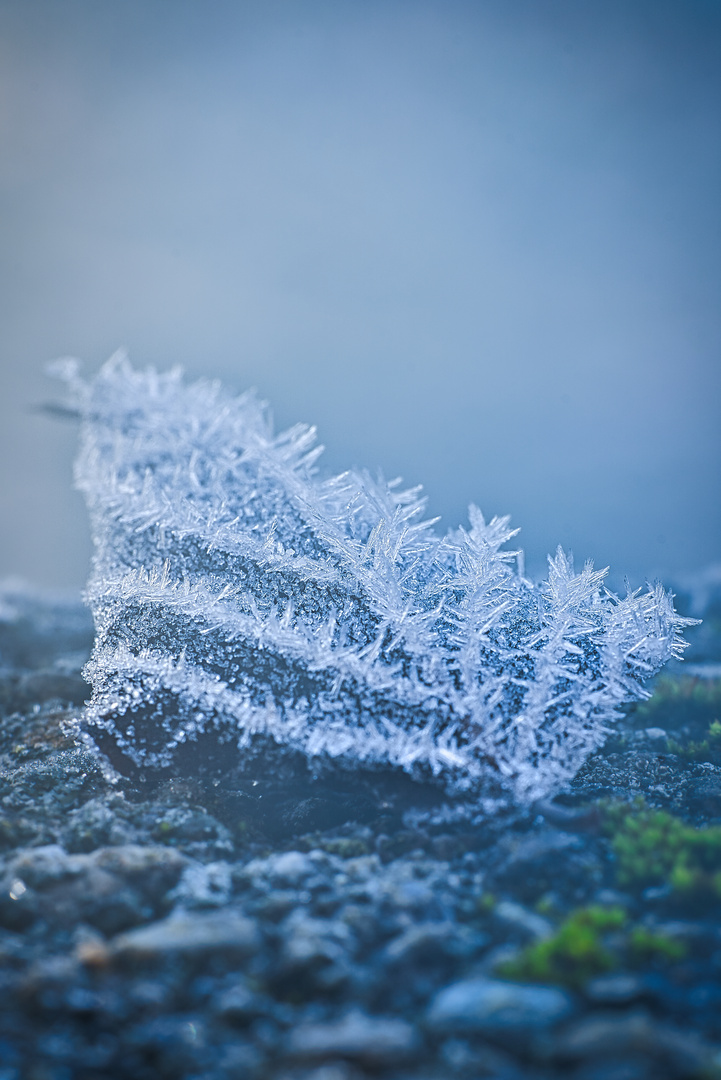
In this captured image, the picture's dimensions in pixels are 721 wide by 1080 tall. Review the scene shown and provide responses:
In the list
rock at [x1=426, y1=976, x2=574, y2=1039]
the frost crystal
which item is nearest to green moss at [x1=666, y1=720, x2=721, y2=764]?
the frost crystal

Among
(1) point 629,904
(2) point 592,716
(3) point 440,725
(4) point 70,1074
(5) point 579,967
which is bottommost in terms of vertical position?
(4) point 70,1074

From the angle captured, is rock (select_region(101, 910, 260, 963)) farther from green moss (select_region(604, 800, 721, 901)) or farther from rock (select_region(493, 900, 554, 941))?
green moss (select_region(604, 800, 721, 901))

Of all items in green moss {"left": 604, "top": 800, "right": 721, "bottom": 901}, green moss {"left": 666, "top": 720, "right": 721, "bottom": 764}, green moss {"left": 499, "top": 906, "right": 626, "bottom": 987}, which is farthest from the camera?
green moss {"left": 666, "top": 720, "right": 721, "bottom": 764}

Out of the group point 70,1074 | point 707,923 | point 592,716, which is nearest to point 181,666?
point 70,1074

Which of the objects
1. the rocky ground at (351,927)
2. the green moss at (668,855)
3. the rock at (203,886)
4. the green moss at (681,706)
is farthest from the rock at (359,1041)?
the green moss at (681,706)

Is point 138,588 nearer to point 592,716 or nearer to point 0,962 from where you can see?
point 0,962

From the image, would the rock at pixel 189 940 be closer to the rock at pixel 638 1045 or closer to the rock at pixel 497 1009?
the rock at pixel 497 1009
